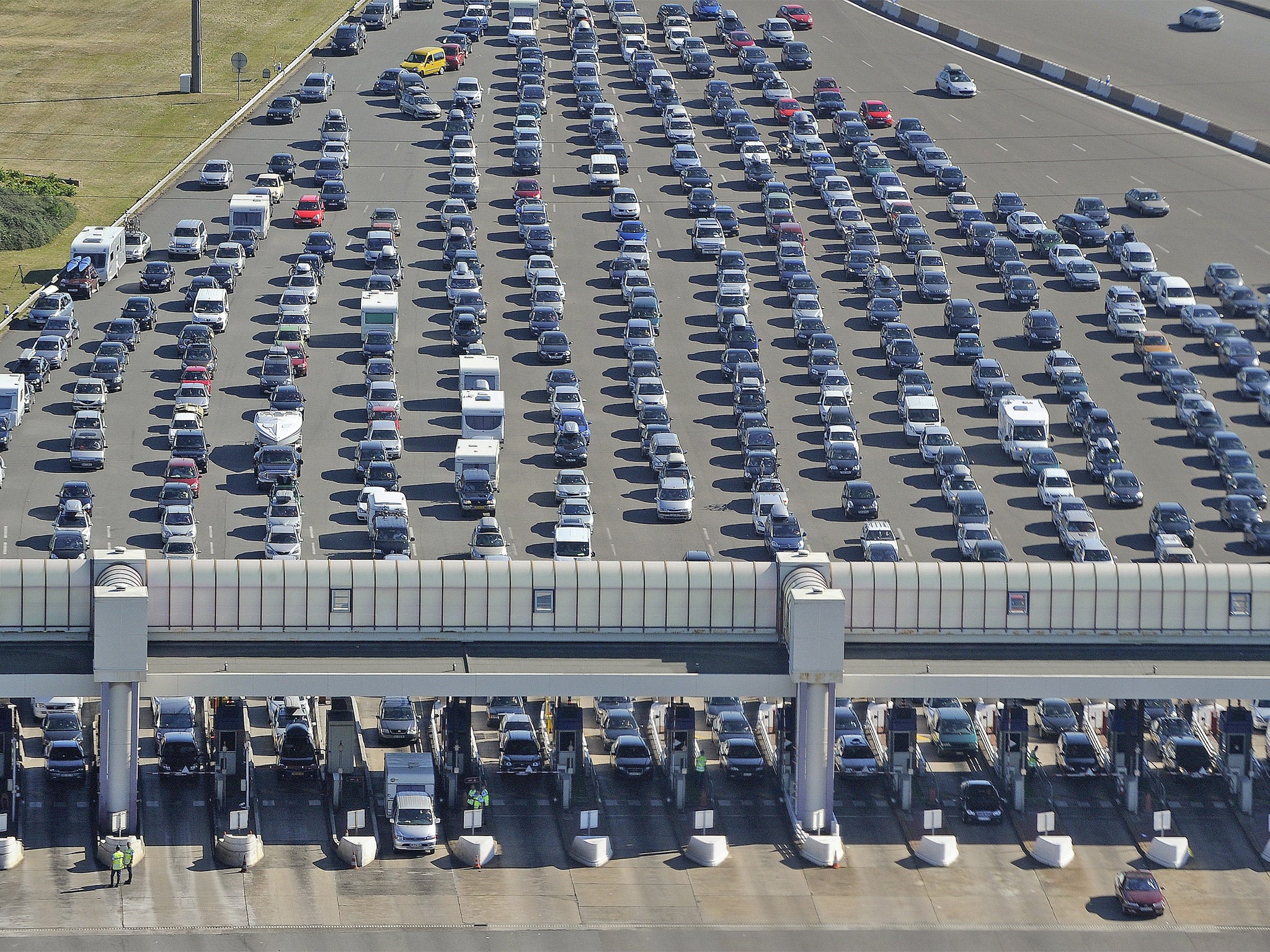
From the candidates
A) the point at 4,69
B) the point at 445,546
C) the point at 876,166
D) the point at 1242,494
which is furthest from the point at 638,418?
the point at 4,69

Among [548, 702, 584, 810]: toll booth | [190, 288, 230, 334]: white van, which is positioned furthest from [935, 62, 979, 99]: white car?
[548, 702, 584, 810]: toll booth

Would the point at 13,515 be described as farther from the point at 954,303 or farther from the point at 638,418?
the point at 954,303

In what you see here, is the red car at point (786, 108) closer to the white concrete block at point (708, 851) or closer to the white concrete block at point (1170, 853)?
the white concrete block at point (1170, 853)

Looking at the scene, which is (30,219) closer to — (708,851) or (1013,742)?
(1013,742)

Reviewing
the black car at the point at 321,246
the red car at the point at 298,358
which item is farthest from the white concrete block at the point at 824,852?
the black car at the point at 321,246

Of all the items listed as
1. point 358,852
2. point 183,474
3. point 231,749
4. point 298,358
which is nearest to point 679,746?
point 358,852

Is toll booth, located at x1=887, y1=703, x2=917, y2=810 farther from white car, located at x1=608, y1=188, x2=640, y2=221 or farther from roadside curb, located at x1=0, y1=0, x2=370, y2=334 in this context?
white car, located at x1=608, y1=188, x2=640, y2=221

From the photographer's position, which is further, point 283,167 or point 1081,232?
point 283,167
